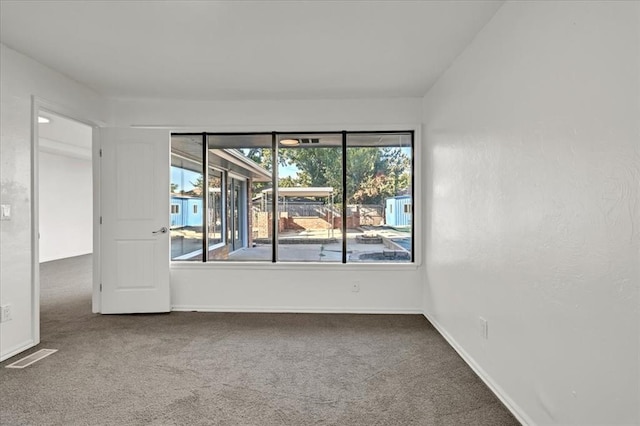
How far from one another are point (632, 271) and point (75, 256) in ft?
35.0

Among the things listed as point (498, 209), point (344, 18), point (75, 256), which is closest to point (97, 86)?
point (344, 18)

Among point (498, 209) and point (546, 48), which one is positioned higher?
point (546, 48)

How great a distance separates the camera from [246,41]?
113 inches

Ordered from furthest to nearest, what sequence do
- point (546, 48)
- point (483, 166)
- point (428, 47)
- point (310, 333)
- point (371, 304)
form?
point (371, 304) < point (310, 333) < point (428, 47) < point (483, 166) < point (546, 48)

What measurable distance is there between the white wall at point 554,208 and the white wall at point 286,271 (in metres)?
1.33

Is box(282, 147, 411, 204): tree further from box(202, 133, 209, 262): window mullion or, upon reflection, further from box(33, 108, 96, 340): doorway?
box(33, 108, 96, 340): doorway

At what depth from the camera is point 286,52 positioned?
306 cm

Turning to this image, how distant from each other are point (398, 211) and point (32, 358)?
379 cm

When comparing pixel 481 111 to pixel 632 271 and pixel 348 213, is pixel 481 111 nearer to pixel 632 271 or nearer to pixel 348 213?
pixel 632 271

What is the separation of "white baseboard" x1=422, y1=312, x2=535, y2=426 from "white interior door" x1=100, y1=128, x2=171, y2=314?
10.6 feet

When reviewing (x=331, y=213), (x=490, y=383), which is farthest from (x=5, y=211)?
(x=490, y=383)

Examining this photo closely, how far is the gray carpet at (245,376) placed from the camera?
2207 millimetres

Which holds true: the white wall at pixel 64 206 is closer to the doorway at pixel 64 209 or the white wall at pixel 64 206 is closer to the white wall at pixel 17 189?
the doorway at pixel 64 209

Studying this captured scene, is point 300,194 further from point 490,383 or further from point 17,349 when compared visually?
point 17,349
